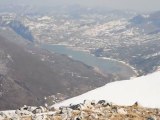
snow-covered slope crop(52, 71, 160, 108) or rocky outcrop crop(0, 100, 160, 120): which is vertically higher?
snow-covered slope crop(52, 71, 160, 108)

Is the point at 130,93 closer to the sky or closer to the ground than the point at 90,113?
closer to the sky

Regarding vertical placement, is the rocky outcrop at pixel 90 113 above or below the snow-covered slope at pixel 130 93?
below

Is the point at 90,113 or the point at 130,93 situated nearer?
the point at 90,113

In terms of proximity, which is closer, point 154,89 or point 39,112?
point 39,112

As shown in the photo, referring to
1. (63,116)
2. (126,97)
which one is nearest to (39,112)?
(63,116)

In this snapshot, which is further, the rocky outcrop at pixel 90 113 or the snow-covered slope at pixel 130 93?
the snow-covered slope at pixel 130 93

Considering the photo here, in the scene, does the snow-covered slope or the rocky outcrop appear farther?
the snow-covered slope

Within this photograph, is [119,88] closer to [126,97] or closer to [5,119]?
[126,97]

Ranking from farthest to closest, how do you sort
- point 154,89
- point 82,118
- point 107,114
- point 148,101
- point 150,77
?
point 150,77, point 154,89, point 148,101, point 107,114, point 82,118
